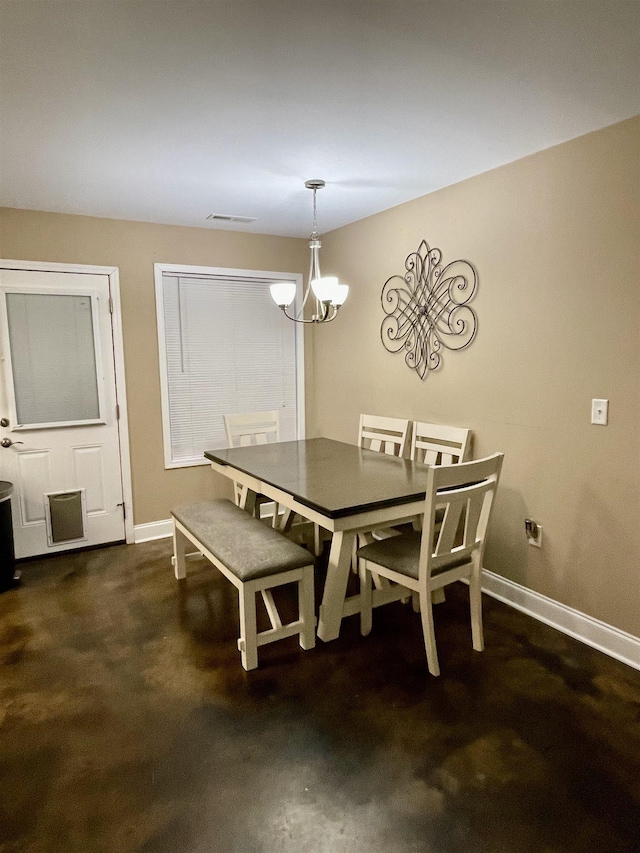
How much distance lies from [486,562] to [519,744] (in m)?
1.28

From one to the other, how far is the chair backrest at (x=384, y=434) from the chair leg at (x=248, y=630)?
1487 millimetres

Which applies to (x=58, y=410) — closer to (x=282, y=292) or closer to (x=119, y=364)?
(x=119, y=364)

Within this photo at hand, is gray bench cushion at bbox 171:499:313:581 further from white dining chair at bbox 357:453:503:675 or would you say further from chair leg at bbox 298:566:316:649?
white dining chair at bbox 357:453:503:675

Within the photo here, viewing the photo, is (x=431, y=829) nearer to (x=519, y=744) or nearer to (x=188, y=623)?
(x=519, y=744)

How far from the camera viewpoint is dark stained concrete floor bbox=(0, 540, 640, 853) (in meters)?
1.59

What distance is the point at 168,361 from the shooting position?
4.06m

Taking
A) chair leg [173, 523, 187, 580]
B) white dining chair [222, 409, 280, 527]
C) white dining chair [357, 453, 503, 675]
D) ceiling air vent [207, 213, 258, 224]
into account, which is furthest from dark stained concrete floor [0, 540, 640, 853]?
ceiling air vent [207, 213, 258, 224]

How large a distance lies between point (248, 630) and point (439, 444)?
1.71m

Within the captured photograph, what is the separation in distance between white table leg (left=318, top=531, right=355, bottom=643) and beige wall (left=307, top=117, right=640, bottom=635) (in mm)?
1061

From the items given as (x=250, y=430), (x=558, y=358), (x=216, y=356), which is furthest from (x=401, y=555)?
(x=216, y=356)

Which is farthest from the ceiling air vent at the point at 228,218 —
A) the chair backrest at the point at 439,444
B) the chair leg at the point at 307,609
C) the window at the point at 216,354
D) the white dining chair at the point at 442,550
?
the chair leg at the point at 307,609

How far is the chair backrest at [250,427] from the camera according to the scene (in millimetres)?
3887

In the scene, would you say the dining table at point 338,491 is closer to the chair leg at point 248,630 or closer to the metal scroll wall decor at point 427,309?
the chair leg at point 248,630

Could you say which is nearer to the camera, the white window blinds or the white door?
the white door
